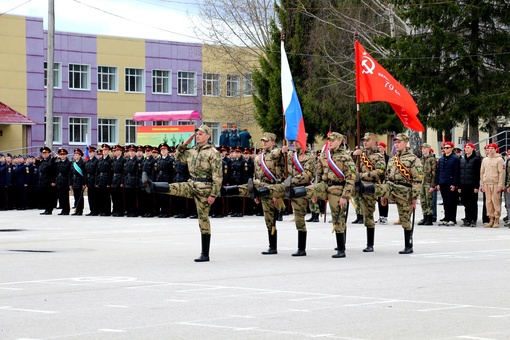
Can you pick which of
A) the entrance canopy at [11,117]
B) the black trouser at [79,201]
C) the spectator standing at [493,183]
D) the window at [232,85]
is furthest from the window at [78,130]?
the spectator standing at [493,183]

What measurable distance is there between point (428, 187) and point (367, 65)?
283 inches

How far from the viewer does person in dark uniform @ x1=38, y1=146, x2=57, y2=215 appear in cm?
3052

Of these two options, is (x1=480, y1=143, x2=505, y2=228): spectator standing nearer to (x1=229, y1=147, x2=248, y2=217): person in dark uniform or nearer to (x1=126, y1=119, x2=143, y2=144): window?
(x1=229, y1=147, x2=248, y2=217): person in dark uniform

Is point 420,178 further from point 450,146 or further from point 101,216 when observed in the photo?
point 101,216

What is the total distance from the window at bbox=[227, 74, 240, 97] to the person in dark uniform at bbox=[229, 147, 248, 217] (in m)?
36.8

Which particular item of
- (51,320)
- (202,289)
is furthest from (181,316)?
(202,289)

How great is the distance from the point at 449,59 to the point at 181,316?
33.7 m

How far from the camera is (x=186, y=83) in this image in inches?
2606

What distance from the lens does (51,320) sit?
9734mm

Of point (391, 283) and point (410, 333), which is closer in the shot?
point (410, 333)

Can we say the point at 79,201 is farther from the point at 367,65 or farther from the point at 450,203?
the point at 367,65

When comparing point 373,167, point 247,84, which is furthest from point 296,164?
point 247,84

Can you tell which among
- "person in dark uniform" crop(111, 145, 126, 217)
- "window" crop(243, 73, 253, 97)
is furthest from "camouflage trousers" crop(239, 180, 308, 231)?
"window" crop(243, 73, 253, 97)

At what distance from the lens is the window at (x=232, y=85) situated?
6638 cm
